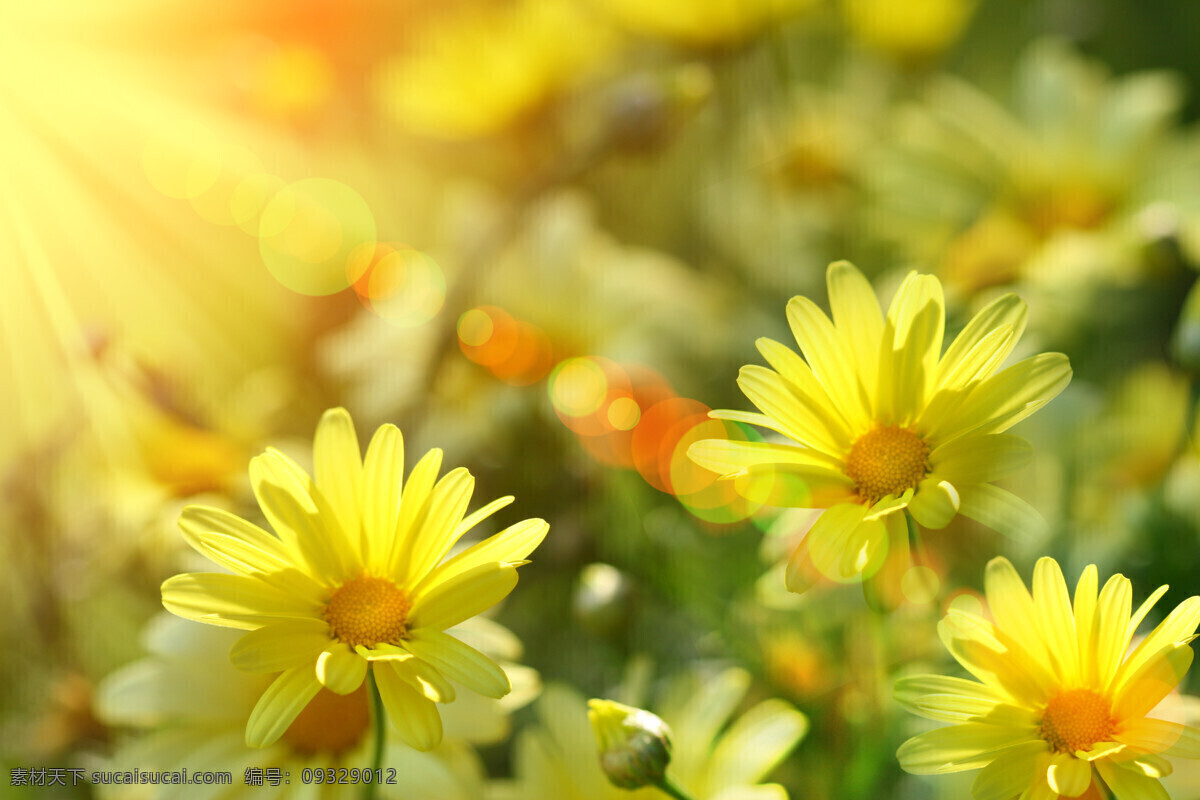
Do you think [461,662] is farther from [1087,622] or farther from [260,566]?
[1087,622]

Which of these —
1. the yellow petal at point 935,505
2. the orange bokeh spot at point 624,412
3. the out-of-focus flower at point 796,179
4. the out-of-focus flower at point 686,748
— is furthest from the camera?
the out-of-focus flower at point 796,179

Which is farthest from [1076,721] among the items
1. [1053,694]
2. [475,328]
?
[475,328]

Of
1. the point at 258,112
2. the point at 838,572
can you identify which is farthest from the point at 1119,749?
the point at 258,112

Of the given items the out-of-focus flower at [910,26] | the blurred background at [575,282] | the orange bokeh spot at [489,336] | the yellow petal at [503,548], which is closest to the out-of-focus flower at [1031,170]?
the blurred background at [575,282]

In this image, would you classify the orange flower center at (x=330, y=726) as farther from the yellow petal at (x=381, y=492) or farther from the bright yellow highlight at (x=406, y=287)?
the bright yellow highlight at (x=406, y=287)

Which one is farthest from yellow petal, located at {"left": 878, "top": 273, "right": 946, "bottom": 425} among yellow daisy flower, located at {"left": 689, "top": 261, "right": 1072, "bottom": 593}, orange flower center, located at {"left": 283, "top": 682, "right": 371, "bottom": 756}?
orange flower center, located at {"left": 283, "top": 682, "right": 371, "bottom": 756}

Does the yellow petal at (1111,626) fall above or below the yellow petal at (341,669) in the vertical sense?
above

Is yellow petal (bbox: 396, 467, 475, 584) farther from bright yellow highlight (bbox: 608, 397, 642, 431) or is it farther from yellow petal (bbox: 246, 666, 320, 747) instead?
bright yellow highlight (bbox: 608, 397, 642, 431)

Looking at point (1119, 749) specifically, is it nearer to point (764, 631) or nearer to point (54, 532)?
point (764, 631)
